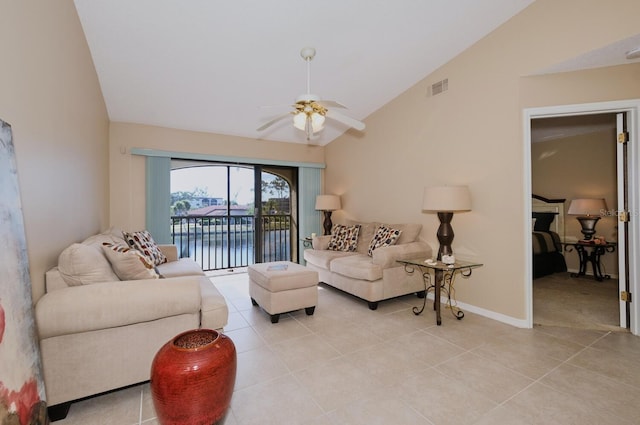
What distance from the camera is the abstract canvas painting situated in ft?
3.73

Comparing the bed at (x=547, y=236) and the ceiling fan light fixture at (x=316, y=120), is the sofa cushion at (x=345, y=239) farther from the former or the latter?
the bed at (x=547, y=236)

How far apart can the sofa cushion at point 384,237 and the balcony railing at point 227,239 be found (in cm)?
224

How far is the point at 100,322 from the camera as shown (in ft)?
5.32

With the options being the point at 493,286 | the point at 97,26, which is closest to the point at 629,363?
the point at 493,286

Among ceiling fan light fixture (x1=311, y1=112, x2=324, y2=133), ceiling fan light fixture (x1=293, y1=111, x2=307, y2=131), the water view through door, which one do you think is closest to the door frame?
ceiling fan light fixture (x1=311, y1=112, x2=324, y2=133)

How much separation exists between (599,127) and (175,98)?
6487mm

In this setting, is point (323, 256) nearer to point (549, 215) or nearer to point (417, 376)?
point (417, 376)

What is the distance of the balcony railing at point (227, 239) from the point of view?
521 cm

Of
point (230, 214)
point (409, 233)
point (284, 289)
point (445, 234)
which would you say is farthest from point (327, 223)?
point (284, 289)

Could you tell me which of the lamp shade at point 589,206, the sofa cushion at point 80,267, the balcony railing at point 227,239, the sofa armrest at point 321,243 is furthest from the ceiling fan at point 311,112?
the lamp shade at point 589,206

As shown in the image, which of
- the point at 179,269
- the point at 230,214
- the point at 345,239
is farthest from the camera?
the point at 230,214

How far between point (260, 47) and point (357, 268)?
2.63 m

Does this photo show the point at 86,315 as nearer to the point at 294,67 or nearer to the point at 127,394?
the point at 127,394

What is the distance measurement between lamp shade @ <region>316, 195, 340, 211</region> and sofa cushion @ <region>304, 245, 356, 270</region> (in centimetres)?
97
